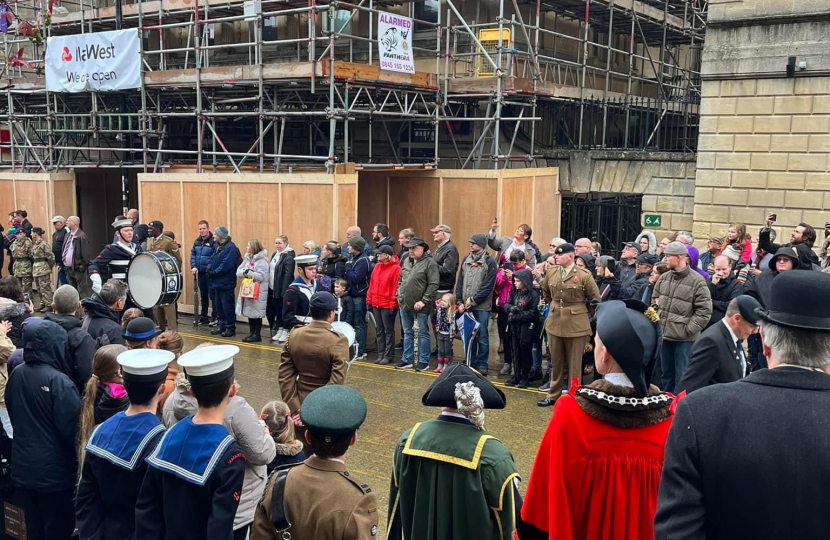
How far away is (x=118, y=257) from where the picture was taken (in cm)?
1142

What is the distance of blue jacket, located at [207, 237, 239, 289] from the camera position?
41.8ft

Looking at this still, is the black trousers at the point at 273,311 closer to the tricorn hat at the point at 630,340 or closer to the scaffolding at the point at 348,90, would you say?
the scaffolding at the point at 348,90

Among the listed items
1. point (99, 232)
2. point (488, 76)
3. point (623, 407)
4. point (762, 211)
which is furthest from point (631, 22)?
point (623, 407)

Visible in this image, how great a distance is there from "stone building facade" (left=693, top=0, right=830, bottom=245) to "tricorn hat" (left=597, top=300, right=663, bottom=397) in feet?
41.4

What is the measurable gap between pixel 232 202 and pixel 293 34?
6.27 metres

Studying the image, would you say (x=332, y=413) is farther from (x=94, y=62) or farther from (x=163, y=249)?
(x=94, y=62)

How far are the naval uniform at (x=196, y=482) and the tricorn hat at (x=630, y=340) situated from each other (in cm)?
178

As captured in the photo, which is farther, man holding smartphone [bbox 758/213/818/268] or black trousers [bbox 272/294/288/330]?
black trousers [bbox 272/294/288/330]

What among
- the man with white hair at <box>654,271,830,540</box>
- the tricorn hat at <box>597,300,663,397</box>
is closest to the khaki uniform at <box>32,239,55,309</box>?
the tricorn hat at <box>597,300,663,397</box>

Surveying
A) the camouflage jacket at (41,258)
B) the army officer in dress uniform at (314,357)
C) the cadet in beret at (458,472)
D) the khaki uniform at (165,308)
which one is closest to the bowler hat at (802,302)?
the cadet in beret at (458,472)

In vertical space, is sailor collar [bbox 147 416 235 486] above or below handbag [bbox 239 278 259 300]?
above

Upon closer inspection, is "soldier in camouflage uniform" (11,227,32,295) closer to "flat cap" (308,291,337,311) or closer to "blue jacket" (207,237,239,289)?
"blue jacket" (207,237,239,289)

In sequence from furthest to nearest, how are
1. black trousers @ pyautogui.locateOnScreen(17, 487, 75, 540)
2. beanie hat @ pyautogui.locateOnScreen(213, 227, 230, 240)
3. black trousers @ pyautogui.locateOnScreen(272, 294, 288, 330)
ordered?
1. beanie hat @ pyautogui.locateOnScreen(213, 227, 230, 240)
2. black trousers @ pyautogui.locateOnScreen(272, 294, 288, 330)
3. black trousers @ pyautogui.locateOnScreen(17, 487, 75, 540)

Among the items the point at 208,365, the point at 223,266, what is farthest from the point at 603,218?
the point at 208,365
